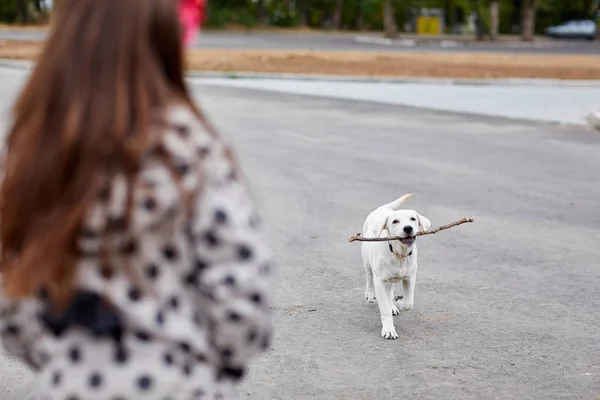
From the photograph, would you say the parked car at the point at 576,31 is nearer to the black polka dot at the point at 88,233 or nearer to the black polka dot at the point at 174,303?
the black polka dot at the point at 174,303

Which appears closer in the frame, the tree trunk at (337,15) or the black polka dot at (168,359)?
the black polka dot at (168,359)

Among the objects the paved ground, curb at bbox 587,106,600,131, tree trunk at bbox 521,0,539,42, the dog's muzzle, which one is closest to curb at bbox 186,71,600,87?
the paved ground

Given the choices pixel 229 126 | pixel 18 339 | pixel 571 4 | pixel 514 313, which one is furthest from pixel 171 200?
pixel 571 4

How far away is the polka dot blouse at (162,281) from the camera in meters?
1.98

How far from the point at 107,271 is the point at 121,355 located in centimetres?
16

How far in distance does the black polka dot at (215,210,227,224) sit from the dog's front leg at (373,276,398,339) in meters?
3.91

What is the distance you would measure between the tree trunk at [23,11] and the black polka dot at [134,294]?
70.0 m

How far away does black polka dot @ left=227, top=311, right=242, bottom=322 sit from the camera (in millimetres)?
2070

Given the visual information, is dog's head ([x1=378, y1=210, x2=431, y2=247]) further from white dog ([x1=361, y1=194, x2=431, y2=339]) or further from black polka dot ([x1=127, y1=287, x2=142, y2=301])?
black polka dot ([x1=127, y1=287, x2=142, y2=301])

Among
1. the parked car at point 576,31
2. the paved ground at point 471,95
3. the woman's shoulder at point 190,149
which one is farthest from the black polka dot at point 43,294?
the parked car at point 576,31

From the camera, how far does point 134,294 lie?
2.03 metres

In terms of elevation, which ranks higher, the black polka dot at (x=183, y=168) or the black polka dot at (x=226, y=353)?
the black polka dot at (x=183, y=168)

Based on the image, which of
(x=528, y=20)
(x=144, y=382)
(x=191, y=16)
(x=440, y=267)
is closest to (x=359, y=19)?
(x=528, y=20)

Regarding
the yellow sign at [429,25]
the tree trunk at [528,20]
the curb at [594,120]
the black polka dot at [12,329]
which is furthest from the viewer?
the yellow sign at [429,25]
